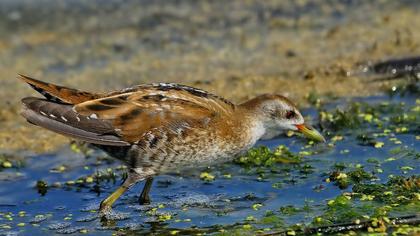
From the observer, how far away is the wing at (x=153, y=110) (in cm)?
781

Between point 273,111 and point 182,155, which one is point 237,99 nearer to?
point 273,111

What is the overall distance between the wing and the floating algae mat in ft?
2.38

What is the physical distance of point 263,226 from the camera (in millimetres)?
7328

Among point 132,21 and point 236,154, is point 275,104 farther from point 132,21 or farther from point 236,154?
point 132,21

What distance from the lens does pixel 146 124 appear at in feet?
25.6

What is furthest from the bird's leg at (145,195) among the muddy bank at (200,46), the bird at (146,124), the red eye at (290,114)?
the muddy bank at (200,46)

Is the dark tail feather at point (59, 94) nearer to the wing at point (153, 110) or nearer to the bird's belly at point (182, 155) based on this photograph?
the wing at point (153, 110)

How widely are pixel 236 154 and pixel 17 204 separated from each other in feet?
6.62

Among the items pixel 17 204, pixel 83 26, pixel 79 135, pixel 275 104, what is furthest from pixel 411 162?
pixel 83 26

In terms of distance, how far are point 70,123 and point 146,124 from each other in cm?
65

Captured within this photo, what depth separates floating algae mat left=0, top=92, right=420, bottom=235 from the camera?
748 centimetres

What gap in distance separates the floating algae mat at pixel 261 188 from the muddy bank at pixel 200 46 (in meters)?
1.06

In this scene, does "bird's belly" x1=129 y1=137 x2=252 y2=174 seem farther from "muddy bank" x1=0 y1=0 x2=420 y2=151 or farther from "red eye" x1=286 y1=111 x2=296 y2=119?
"muddy bank" x1=0 y1=0 x2=420 y2=151

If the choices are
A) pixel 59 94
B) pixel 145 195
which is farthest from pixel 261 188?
pixel 59 94
